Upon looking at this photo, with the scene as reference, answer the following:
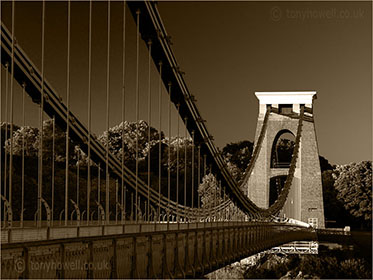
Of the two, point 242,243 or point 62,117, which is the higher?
point 62,117

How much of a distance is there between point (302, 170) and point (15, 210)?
45.7m

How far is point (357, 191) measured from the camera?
Answer: 83562mm

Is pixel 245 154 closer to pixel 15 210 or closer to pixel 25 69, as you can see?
pixel 15 210

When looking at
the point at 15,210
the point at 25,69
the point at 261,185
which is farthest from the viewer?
the point at 261,185

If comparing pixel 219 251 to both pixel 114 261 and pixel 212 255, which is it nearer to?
pixel 212 255

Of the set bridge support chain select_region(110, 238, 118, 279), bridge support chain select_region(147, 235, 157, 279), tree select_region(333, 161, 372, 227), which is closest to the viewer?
bridge support chain select_region(110, 238, 118, 279)

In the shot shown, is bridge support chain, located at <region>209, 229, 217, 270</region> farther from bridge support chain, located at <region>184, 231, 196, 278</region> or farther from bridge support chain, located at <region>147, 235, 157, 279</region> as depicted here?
bridge support chain, located at <region>147, 235, 157, 279</region>

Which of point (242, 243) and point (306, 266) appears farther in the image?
point (306, 266)

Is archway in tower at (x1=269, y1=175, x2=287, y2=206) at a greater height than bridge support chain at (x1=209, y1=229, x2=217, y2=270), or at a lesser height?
greater

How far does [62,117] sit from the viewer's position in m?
21.2

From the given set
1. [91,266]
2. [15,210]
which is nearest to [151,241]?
[91,266]

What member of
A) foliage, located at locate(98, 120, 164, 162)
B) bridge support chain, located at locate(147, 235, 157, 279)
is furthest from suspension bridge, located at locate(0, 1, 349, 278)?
foliage, located at locate(98, 120, 164, 162)

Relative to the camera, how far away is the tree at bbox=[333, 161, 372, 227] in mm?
82750

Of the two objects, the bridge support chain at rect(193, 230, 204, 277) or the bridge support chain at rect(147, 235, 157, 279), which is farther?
the bridge support chain at rect(193, 230, 204, 277)
